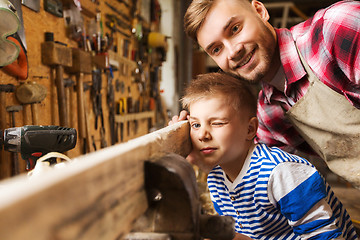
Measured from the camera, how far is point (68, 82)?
6.21 feet

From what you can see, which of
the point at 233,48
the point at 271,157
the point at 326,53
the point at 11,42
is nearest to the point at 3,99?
the point at 11,42

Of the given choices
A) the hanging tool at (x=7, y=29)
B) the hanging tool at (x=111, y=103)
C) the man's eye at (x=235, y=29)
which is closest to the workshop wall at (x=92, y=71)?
the hanging tool at (x=111, y=103)

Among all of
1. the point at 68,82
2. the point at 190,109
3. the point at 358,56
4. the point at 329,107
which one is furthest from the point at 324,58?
the point at 68,82

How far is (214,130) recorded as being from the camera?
1.05 metres

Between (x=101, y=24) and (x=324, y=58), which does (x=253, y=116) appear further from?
(x=101, y=24)

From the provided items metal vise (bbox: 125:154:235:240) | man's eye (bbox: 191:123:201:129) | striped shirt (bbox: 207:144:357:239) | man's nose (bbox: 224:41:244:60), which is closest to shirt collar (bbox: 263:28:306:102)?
man's nose (bbox: 224:41:244:60)

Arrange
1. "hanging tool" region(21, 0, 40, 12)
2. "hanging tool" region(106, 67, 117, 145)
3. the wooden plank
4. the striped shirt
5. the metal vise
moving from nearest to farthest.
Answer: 1. the wooden plank
2. the metal vise
3. the striped shirt
4. "hanging tool" region(21, 0, 40, 12)
5. "hanging tool" region(106, 67, 117, 145)

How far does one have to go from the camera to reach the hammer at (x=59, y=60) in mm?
1693

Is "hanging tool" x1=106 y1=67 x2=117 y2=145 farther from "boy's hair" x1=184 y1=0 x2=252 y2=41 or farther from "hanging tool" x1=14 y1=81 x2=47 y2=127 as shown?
"boy's hair" x1=184 y1=0 x2=252 y2=41

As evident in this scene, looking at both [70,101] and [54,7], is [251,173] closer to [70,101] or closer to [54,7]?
[70,101]

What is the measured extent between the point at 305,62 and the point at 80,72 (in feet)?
4.74

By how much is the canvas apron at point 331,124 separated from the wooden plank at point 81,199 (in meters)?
→ 1.01

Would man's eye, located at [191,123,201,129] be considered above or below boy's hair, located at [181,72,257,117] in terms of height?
below

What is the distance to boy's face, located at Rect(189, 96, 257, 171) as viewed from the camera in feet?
3.43
